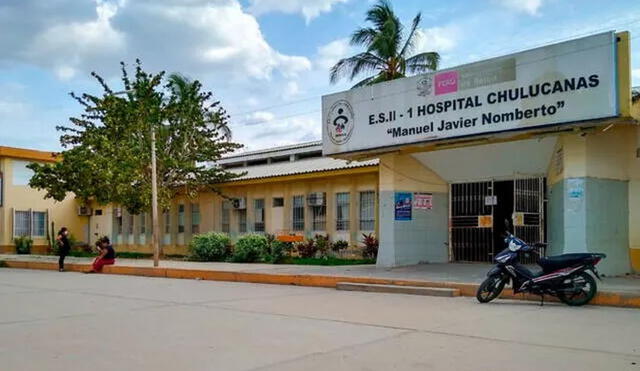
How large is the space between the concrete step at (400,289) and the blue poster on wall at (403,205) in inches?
141

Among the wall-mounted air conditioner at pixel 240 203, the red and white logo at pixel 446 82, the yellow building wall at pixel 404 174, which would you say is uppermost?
the red and white logo at pixel 446 82

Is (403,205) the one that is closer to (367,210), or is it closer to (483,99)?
(483,99)

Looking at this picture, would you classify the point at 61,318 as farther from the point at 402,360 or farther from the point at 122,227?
the point at 122,227

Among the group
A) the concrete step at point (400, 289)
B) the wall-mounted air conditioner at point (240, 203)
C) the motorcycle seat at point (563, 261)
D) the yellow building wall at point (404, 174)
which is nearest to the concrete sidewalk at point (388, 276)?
the concrete step at point (400, 289)

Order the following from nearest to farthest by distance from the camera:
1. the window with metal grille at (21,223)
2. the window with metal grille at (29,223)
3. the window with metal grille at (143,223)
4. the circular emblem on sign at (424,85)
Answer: the circular emblem on sign at (424,85), the window with metal grille at (143,223), the window with metal grille at (21,223), the window with metal grille at (29,223)

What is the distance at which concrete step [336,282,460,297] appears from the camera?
39.5 feet

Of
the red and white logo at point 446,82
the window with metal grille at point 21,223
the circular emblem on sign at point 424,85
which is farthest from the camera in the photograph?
the window with metal grille at point 21,223

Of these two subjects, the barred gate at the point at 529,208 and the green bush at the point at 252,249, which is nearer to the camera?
the barred gate at the point at 529,208

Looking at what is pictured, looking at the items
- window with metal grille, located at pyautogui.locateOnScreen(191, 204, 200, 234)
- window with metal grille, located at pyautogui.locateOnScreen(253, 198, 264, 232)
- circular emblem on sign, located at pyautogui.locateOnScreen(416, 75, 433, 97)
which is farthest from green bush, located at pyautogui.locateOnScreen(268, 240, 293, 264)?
circular emblem on sign, located at pyautogui.locateOnScreen(416, 75, 433, 97)

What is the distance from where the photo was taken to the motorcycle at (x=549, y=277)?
32.9ft

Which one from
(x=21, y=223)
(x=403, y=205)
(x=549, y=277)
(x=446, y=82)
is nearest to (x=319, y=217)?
(x=403, y=205)

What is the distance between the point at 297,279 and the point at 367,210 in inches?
261

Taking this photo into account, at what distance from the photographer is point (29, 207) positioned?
33.3 meters

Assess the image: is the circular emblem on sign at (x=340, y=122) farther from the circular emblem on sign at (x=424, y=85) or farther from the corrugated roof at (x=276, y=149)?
the corrugated roof at (x=276, y=149)
